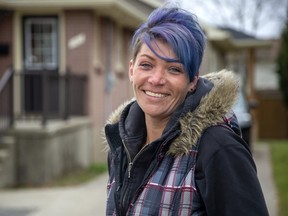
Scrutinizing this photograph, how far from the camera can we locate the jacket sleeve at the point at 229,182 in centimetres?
218

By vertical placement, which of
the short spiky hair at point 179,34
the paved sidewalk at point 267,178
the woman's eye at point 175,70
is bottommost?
the paved sidewalk at point 267,178

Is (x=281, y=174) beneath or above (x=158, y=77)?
beneath

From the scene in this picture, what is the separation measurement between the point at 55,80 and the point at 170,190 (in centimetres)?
1067

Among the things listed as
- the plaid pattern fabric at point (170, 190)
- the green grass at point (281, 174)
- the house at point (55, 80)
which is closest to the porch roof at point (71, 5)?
the house at point (55, 80)

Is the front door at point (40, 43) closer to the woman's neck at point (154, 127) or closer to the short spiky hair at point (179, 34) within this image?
the woman's neck at point (154, 127)

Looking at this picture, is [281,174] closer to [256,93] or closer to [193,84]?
[193,84]

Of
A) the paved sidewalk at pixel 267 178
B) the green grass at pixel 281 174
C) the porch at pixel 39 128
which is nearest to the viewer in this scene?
the green grass at pixel 281 174

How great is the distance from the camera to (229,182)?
2184mm

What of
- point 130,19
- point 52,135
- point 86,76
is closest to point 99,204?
point 52,135

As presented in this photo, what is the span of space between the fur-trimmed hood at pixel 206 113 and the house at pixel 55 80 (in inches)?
331

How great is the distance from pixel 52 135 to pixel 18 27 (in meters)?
4.03

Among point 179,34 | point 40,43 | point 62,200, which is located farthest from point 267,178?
point 179,34

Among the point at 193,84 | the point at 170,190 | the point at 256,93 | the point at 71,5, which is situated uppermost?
the point at 71,5

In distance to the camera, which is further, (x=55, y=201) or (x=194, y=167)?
(x=55, y=201)
